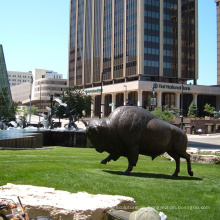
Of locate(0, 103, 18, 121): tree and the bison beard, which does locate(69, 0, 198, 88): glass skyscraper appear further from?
the bison beard

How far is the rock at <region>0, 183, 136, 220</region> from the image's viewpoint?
4281 millimetres

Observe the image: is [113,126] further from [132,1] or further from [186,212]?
[132,1]

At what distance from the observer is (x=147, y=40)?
7794cm

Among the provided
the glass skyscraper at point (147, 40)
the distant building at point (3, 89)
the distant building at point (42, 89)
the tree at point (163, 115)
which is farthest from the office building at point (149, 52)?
the distant building at point (42, 89)

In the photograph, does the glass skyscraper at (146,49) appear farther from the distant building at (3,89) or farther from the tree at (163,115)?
the tree at (163,115)

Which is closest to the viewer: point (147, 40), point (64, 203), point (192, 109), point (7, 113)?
point (64, 203)

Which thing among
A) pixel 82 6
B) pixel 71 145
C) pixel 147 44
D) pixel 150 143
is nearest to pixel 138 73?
pixel 147 44

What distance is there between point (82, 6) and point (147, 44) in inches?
1404

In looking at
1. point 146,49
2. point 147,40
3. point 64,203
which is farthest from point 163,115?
point 64,203

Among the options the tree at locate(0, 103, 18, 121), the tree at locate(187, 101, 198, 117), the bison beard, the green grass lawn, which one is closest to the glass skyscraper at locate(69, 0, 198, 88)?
the tree at locate(187, 101, 198, 117)

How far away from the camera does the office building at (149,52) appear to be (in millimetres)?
77625

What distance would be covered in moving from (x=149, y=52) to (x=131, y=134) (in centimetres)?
7163

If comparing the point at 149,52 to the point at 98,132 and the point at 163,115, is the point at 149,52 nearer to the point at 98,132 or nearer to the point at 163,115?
the point at 163,115

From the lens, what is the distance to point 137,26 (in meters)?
78.3
